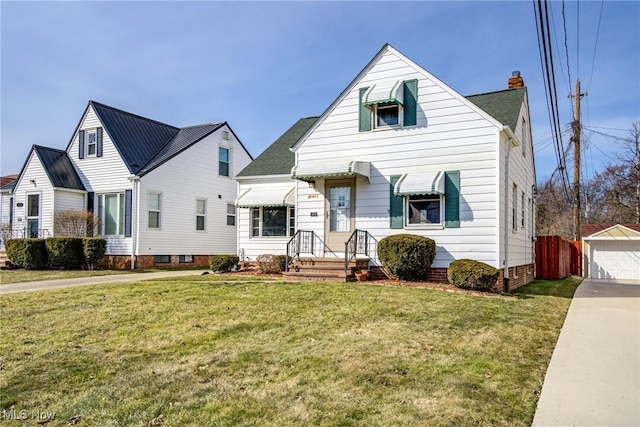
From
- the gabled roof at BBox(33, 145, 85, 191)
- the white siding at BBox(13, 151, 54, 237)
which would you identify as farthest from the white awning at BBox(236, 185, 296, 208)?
the white siding at BBox(13, 151, 54, 237)

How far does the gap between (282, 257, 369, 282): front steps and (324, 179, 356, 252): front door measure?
3.06 ft

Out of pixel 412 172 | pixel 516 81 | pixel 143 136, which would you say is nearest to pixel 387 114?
pixel 412 172

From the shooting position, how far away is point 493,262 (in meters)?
11.8

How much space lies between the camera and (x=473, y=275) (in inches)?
428

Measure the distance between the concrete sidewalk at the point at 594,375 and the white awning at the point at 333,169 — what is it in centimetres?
637

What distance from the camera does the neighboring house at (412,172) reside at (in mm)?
12133

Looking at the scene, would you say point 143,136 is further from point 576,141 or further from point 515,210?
point 576,141

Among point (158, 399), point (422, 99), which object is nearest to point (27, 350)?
point (158, 399)

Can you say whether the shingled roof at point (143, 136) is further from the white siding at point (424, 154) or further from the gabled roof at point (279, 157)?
the white siding at point (424, 154)

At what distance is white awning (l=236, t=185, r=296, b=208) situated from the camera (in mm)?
15643

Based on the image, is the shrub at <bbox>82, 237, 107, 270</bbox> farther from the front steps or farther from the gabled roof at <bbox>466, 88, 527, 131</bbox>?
the gabled roof at <bbox>466, 88, 527, 131</bbox>

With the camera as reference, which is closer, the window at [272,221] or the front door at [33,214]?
the window at [272,221]

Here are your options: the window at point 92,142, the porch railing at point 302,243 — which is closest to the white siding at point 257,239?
the porch railing at point 302,243

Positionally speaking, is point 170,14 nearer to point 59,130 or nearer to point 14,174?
point 59,130
